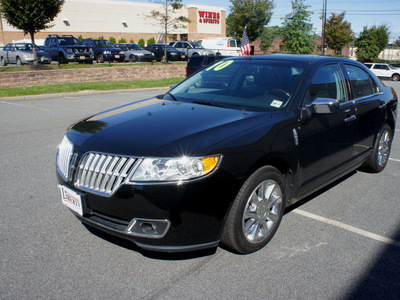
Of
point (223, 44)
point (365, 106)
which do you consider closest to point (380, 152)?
point (365, 106)

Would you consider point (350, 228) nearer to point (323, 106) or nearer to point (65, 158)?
point (323, 106)

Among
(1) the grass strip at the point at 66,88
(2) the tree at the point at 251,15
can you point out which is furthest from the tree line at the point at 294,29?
(1) the grass strip at the point at 66,88

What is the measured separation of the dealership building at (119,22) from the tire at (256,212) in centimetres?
4670

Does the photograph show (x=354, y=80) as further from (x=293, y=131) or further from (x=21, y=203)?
(x=21, y=203)

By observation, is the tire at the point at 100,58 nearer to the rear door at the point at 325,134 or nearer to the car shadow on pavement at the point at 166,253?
the rear door at the point at 325,134

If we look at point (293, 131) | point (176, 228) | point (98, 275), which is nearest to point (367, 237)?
point (293, 131)

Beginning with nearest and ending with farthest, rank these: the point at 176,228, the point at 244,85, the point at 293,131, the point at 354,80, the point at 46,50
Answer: the point at 176,228 → the point at 293,131 → the point at 244,85 → the point at 354,80 → the point at 46,50

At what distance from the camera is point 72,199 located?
3.14m

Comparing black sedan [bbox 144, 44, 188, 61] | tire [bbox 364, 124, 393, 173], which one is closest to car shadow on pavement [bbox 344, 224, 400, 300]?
tire [bbox 364, 124, 393, 173]

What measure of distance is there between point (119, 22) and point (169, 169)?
5668 centimetres

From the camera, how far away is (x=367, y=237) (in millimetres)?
3695

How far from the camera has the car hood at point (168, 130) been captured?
292 centimetres

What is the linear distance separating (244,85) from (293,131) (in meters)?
0.97

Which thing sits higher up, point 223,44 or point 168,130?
point 223,44
